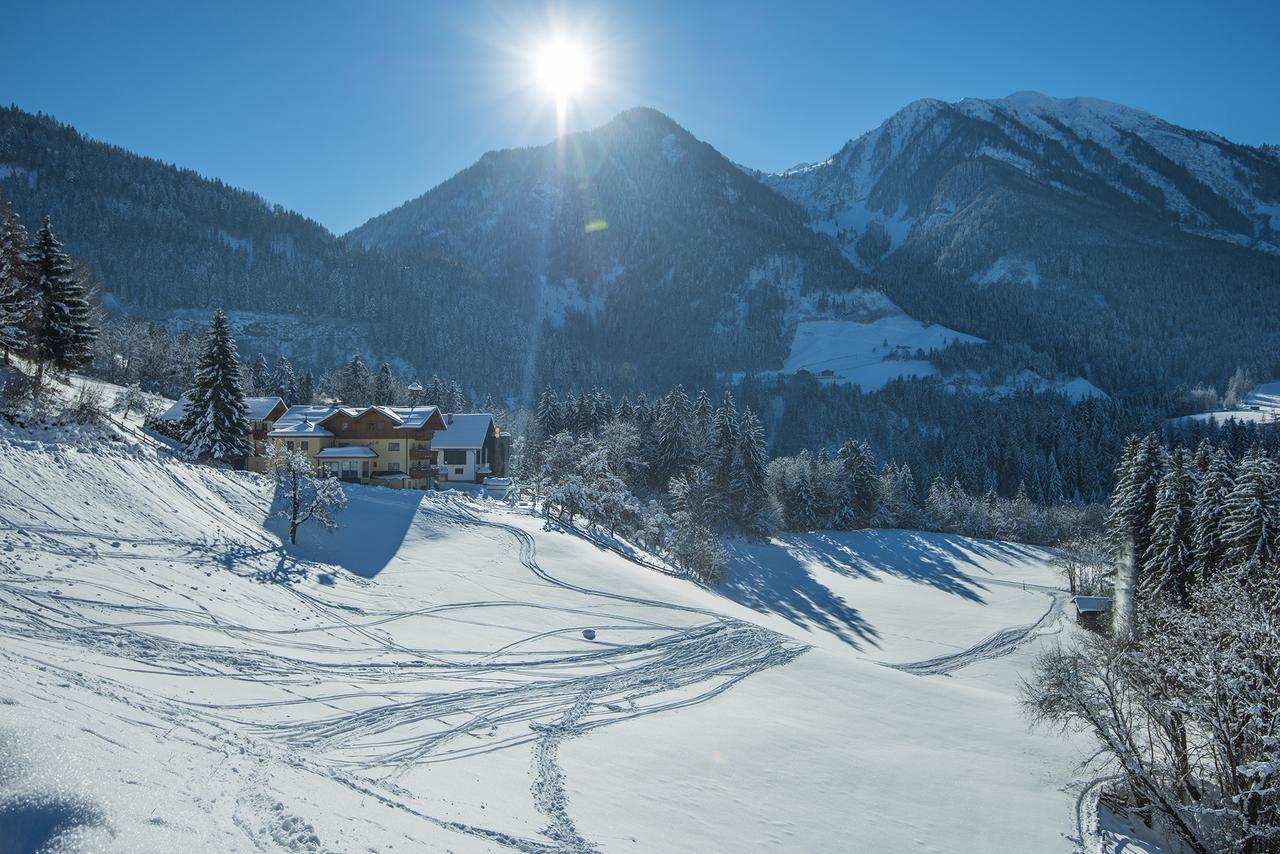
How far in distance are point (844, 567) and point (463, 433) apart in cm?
3895

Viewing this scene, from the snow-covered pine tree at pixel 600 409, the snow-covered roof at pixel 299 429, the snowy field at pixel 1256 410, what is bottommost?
the snow-covered roof at pixel 299 429

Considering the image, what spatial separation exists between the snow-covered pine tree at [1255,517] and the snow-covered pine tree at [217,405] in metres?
54.0

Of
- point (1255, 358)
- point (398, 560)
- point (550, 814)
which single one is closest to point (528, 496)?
point (398, 560)

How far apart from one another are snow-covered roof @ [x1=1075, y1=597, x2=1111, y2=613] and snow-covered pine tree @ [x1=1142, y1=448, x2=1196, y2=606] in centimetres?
871

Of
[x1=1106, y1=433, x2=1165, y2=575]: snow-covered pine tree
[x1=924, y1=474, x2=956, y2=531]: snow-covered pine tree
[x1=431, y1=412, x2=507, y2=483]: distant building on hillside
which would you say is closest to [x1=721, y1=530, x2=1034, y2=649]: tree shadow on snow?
[x1=924, y1=474, x2=956, y2=531]: snow-covered pine tree

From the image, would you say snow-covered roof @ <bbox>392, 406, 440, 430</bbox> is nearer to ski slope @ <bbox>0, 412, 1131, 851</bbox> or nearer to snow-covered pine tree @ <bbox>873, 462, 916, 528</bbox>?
ski slope @ <bbox>0, 412, 1131, 851</bbox>

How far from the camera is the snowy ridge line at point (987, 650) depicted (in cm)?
3578

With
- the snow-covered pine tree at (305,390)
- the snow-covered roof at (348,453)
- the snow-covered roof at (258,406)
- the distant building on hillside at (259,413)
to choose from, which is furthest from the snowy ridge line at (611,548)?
the snow-covered pine tree at (305,390)

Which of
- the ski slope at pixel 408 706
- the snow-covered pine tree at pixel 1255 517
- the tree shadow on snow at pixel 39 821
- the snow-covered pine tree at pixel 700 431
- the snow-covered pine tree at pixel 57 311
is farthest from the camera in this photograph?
the snow-covered pine tree at pixel 700 431

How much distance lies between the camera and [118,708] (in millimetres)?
10062

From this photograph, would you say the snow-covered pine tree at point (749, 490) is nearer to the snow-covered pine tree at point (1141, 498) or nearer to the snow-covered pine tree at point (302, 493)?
the snow-covered pine tree at point (1141, 498)

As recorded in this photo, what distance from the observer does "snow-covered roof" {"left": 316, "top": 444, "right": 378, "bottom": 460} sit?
46.9 metres

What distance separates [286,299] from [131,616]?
18775cm

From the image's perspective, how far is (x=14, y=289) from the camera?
101 feet
